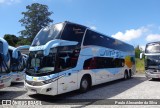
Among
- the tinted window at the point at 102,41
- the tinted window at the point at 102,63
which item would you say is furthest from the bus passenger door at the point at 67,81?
the tinted window at the point at 102,41

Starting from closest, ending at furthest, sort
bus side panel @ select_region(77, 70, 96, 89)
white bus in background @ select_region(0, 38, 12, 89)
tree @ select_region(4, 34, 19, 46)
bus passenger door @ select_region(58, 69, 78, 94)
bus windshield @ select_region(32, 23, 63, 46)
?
bus passenger door @ select_region(58, 69, 78, 94) → bus windshield @ select_region(32, 23, 63, 46) → white bus in background @ select_region(0, 38, 12, 89) → bus side panel @ select_region(77, 70, 96, 89) → tree @ select_region(4, 34, 19, 46)

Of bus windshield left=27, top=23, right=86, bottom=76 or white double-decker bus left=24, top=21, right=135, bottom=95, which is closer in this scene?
white double-decker bus left=24, top=21, right=135, bottom=95

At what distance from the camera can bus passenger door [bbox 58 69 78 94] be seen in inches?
379

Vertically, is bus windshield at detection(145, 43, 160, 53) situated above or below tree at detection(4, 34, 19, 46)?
below

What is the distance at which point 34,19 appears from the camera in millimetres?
66312

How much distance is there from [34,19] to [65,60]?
5909 centimetres

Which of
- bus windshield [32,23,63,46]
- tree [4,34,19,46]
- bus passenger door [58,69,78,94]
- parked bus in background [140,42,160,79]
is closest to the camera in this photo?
bus passenger door [58,69,78,94]

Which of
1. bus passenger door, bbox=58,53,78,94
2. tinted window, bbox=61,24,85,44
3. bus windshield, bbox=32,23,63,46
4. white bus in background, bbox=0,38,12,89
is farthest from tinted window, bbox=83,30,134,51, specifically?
white bus in background, bbox=0,38,12,89

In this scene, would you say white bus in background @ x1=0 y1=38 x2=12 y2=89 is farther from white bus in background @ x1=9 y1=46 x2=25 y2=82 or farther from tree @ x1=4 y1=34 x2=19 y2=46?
tree @ x1=4 y1=34 x2=19 y2=46

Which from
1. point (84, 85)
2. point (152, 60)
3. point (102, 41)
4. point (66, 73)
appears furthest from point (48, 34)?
point (152, 60)

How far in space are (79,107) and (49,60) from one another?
2.56 m

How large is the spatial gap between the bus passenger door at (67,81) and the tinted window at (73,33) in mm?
1687

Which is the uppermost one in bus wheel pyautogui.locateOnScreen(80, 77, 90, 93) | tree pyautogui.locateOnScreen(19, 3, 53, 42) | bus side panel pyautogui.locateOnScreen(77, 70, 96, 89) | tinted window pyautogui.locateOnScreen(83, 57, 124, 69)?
tree pyautogui.locateOnScreen(19, 3, 53, 42)

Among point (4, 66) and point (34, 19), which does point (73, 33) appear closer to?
point (4, 66)
